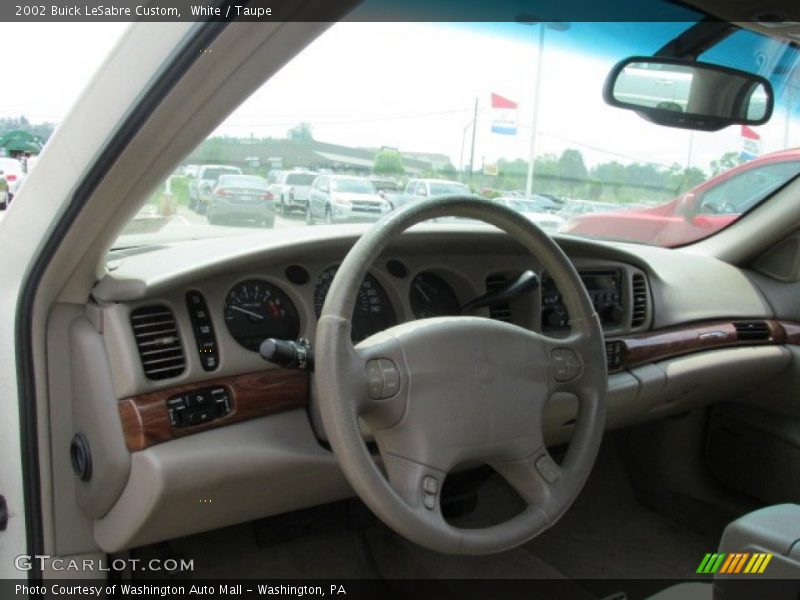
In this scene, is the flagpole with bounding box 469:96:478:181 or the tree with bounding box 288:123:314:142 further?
the flagpole with bounding box 469:96:478:181

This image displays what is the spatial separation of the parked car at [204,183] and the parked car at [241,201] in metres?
0.02

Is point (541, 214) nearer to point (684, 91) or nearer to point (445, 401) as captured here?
point (684, 91)

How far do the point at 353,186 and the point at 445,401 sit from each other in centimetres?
126

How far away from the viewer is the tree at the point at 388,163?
3.02 meters

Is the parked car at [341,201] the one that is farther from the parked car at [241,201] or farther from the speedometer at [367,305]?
the speedometer at [367,305]

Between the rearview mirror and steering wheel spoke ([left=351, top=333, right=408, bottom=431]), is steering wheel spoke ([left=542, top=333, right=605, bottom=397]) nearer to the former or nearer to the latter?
steering wheel spoke ([left=351, top=333, right=408, bottom=431])

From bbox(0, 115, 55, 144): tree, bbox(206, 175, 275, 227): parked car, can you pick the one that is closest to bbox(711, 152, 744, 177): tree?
bbox(206, 175, 275, 227): parked car

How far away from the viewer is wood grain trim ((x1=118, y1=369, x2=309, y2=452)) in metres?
1.75

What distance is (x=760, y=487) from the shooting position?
10.6 ft

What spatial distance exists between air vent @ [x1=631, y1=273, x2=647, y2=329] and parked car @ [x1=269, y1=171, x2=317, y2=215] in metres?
1.38

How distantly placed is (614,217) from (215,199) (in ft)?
6.99

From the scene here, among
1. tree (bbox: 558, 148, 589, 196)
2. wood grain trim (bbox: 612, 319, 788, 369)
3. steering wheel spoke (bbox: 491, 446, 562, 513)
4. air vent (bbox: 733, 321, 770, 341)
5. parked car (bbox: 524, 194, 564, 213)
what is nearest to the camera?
steering wheel spoke (bbox: 491, 446, 562, 513)

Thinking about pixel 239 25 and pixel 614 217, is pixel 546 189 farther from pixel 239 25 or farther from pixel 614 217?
pixel 239 25

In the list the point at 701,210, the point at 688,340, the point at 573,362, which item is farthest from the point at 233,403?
Result: the point at 701,210
